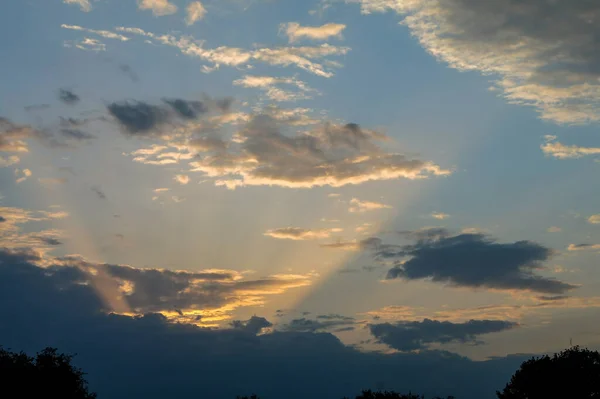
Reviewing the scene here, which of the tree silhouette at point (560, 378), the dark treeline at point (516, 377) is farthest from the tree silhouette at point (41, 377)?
the tree silhouette at point (560, 378)

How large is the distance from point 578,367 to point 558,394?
18.2 feet

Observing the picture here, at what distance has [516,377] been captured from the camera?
340 ft

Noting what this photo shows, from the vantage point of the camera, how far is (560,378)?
3851 inches

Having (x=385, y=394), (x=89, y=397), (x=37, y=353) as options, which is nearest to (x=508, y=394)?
(x=385, y=394)

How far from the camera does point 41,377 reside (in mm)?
85625

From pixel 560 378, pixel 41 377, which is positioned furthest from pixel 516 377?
pixel 41 377

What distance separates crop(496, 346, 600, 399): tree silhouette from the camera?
9712 cm

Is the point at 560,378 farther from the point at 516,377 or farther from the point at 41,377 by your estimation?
the point at 41,377

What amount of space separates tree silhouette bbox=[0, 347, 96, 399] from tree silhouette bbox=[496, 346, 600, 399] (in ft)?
216

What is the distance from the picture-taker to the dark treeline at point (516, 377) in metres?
83.7

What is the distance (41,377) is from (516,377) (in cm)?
7203

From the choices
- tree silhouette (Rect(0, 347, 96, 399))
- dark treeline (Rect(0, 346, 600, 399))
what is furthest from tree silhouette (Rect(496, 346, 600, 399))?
tree silhouette (Rect(0, 347, 96, 399))

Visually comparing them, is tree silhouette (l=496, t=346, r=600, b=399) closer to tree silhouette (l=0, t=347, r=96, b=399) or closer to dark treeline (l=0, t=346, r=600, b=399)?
dark treeline (l=0, t=346, r=600, b=399)

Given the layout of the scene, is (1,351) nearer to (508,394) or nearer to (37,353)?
(37,353)
